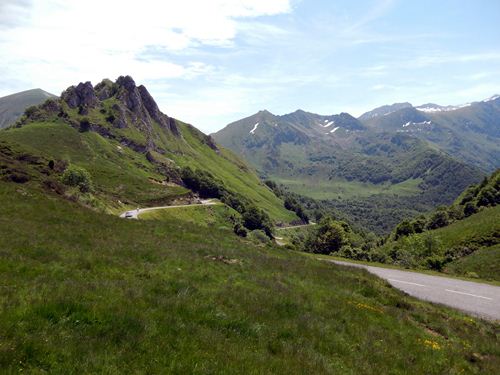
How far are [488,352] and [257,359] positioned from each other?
459 inches

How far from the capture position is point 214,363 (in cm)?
951

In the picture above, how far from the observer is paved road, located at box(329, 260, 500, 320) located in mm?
25438

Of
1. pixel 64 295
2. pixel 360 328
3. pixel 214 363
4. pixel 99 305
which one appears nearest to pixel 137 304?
pixel 99 305

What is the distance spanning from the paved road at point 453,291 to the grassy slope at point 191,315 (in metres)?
4.14

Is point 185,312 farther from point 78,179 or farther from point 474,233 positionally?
point 78,179

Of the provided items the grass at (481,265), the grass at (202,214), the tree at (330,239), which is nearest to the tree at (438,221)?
the tree at (330,239)

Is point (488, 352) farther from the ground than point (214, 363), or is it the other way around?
point (214, 363)

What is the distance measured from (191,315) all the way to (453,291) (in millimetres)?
25102

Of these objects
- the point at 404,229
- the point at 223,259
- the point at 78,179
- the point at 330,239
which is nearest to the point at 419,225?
the point at 404,229

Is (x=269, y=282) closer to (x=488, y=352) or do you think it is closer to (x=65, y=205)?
(x=488, y=352)

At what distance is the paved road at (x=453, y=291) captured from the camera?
83.5 feet

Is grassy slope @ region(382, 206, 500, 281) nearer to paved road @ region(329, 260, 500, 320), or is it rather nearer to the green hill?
paved road @ region(329, 260, 500, 320)

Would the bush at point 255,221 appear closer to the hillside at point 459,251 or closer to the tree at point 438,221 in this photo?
the tree at point 438,221

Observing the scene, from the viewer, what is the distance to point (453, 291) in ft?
99.4
